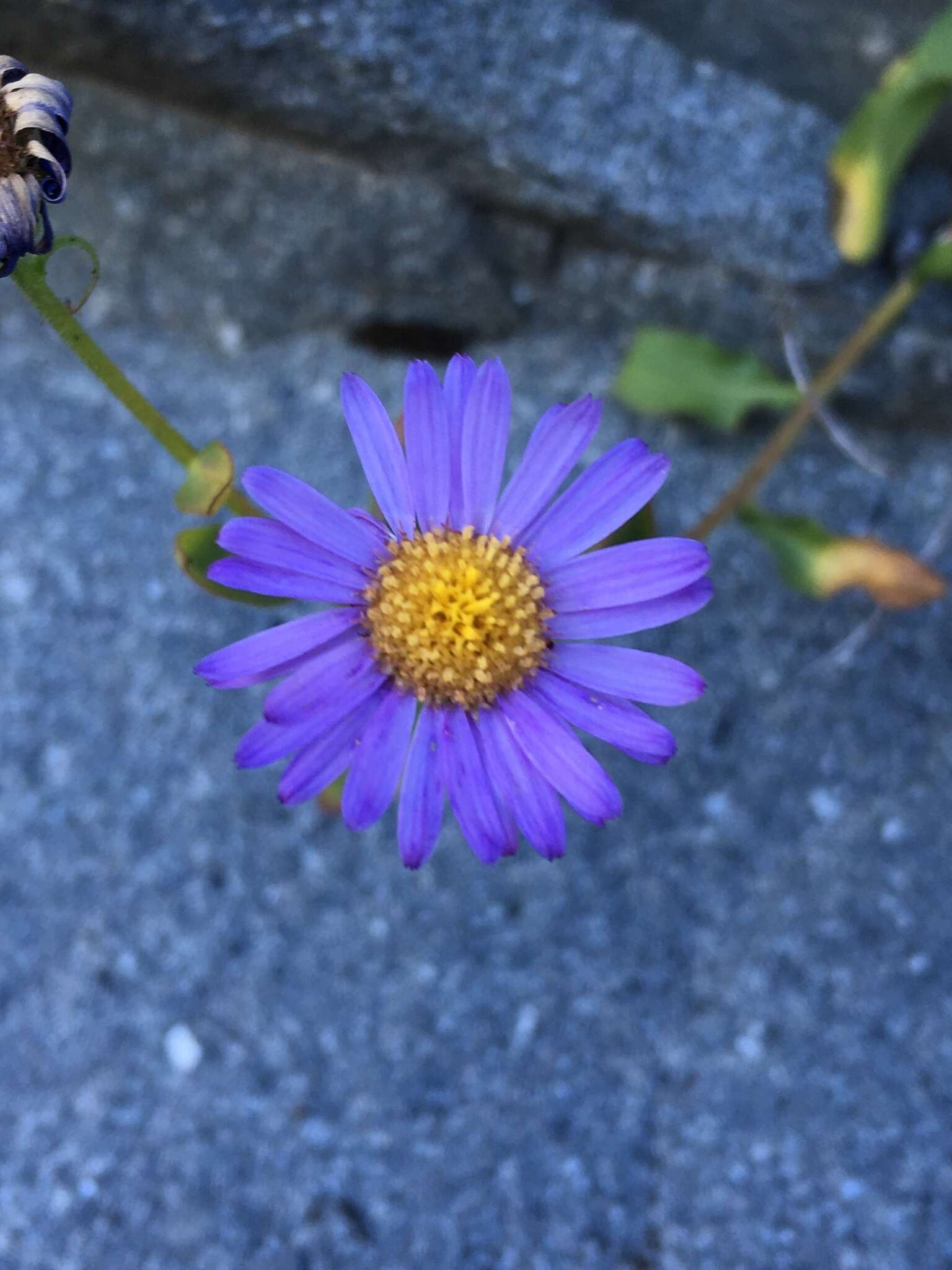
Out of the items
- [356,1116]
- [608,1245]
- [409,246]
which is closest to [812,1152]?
[608,1245]

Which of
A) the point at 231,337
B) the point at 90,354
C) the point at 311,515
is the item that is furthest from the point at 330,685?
the point at 231,337

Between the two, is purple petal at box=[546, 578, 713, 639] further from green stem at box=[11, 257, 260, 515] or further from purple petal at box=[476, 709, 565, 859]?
green stem at box=[11, 257, 260, 515]

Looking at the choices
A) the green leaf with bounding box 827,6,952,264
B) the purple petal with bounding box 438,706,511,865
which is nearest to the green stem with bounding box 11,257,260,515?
the purple petal with bounding box 438,706,511,865

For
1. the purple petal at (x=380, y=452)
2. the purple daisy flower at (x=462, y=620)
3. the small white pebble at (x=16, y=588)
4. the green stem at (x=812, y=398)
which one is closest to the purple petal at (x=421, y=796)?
the purple daisy flower at (x=462, y=620)

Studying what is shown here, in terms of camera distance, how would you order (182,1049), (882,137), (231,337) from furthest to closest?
(231,337)
(182,1049)
(882,137)

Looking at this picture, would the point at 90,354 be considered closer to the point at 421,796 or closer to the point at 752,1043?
the point at 421,796

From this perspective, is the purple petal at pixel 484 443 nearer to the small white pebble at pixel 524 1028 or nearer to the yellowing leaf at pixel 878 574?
the yellowing leaf at pixel 878 574
